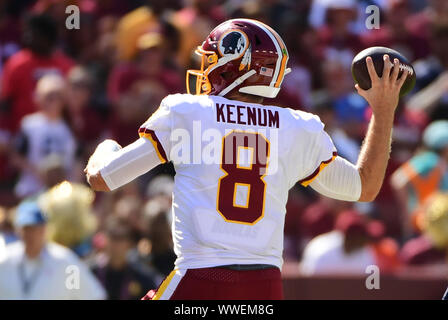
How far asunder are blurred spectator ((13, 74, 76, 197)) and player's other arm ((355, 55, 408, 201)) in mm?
5414

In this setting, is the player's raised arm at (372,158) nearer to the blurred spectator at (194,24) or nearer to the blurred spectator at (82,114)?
the blurred spectator at (82,114)

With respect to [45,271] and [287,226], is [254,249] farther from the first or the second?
[287,226]

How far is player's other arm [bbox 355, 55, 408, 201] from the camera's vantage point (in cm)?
469

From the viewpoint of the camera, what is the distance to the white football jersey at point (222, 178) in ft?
14.2

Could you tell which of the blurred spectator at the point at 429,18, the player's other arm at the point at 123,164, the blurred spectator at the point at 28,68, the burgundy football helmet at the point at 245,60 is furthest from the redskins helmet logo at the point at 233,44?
the blurred spectator at the point at 429,18

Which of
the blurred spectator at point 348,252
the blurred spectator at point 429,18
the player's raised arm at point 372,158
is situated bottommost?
the blurred spectator at point 348,252

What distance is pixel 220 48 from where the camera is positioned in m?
4.58

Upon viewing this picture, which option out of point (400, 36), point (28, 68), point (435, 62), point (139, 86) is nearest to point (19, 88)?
point (28, 68)

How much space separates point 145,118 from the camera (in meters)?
10.0

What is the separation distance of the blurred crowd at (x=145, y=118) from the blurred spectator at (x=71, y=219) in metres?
0.01

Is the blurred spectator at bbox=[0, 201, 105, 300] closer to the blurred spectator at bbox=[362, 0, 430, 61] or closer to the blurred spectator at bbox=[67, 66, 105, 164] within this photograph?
the blurred spectator at bbox=[67, 66, 105, 164]

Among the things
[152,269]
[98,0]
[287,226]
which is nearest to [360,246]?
[287,226]
